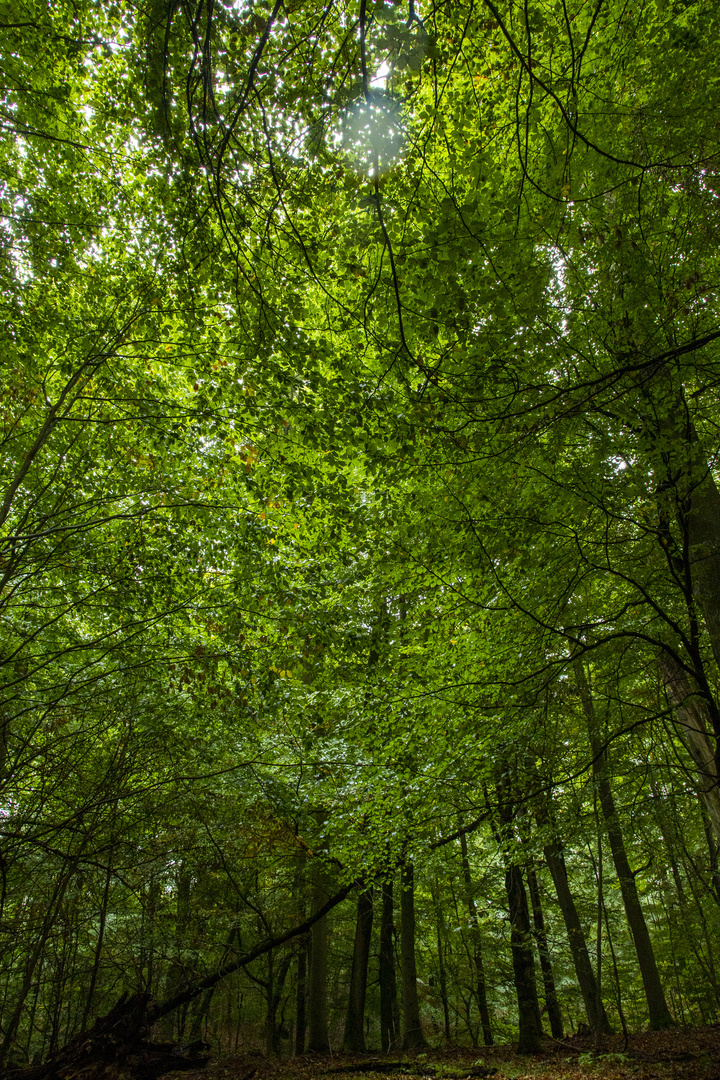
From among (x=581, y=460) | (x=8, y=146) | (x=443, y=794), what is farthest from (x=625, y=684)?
(x=8, y=146)

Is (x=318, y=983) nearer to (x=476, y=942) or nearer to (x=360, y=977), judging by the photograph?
(x=360, y=977)

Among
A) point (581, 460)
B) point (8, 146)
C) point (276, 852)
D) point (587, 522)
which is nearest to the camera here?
point (581, 460)

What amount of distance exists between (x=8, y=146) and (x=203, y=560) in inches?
189

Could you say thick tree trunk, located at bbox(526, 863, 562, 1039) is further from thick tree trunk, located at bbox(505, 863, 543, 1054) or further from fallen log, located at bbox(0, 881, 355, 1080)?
fallen log, located at bbox(0, 881, 355, 1080)

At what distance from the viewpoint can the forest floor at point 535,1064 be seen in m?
6.96

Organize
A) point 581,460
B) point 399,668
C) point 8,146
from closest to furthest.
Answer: point 581,460 < point 8,146 < point 399,668

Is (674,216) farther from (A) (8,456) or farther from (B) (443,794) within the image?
(A) (8,456)

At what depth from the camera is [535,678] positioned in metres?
5.27

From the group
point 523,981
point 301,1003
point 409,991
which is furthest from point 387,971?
point 301,1003

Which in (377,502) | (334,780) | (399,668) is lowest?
(334,780)

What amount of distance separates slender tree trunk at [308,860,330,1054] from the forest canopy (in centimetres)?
245

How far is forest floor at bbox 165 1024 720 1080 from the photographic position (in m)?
6.96

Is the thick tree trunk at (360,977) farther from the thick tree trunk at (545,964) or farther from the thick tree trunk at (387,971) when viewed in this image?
the thick tree trunk at (545,964)

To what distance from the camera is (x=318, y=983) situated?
10281 mm
